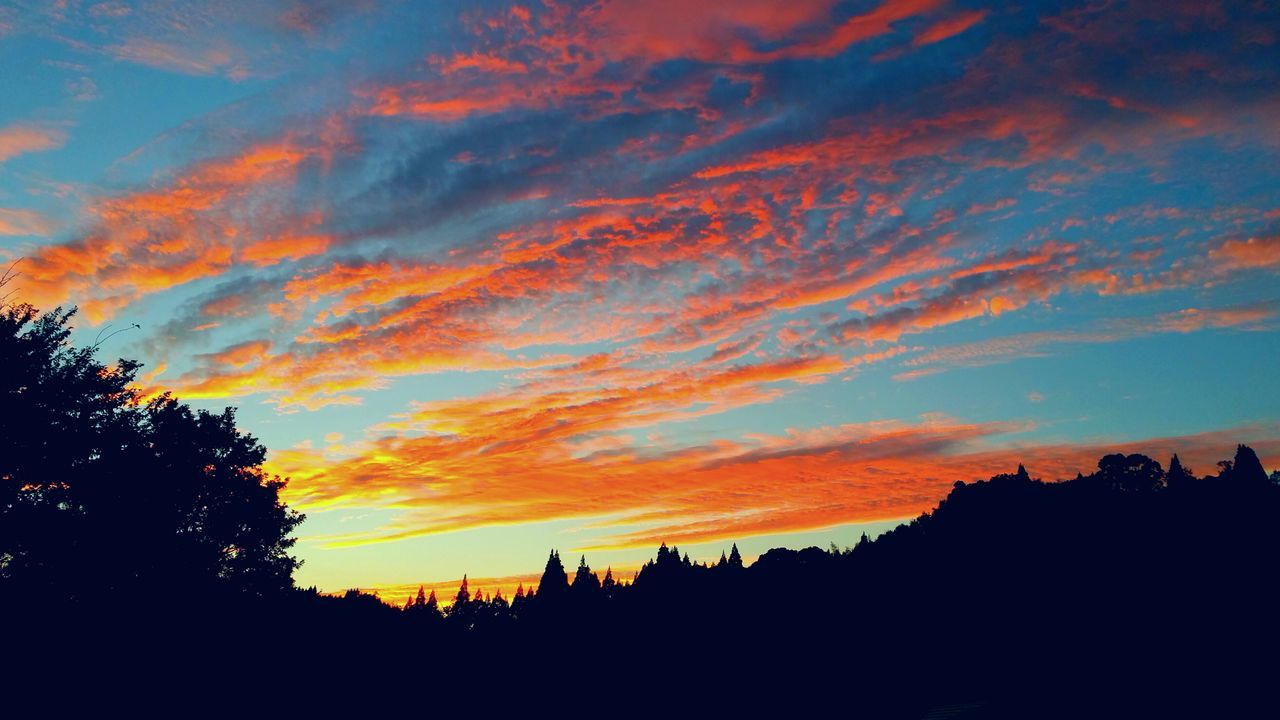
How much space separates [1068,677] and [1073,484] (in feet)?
312

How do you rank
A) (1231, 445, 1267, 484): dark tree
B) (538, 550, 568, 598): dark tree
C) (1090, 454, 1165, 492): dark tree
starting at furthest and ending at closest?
(538, 550, 568, 598): dark tree
(1090, 454, 1165, 492): dark tree
(1231, 445, 1267, 484): dark tree

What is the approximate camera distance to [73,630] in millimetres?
24641

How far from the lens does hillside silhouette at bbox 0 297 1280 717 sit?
25297mm

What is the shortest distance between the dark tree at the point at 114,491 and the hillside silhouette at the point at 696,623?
0.11 meters

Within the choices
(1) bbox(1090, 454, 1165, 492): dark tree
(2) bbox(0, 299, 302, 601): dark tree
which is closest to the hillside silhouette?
(2) bbox(0, 299, 302, 601): dark tree

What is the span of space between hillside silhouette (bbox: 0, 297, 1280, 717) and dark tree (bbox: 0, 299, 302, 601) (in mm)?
112

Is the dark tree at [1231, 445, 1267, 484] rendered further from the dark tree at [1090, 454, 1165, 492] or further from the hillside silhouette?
the dark tree at [1090, 454, 1165, 492]

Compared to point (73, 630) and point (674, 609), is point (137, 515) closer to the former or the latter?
point (73, 630)

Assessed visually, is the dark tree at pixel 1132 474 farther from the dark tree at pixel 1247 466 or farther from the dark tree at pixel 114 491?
the dark tree at pixel 114 491

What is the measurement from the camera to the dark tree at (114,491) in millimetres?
28953

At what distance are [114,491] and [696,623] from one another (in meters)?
80.9

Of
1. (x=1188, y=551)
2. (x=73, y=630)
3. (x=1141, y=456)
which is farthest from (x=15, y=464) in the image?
(x=1141, y=456)

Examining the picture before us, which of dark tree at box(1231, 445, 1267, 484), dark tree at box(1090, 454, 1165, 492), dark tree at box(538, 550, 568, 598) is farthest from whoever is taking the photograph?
dark tree at box(538, 550, 568, 598)

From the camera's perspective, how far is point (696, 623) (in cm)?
10150
